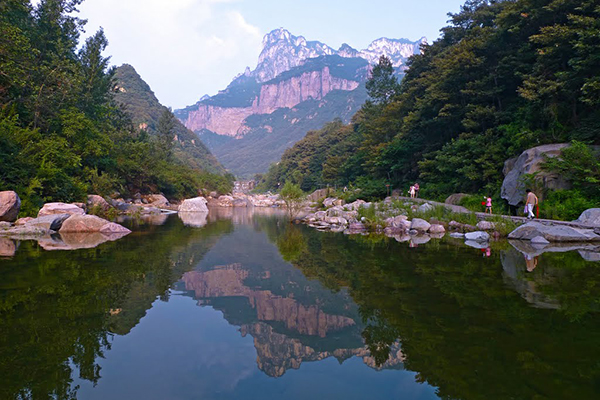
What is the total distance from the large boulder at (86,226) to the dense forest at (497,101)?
788 inches

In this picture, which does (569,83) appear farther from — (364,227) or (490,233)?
(364,227)

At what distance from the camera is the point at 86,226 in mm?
14953

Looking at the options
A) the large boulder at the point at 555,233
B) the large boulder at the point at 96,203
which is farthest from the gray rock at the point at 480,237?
the large boulder at the point at 96,203

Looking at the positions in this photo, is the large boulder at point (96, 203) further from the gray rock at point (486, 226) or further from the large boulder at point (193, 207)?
the gray rock at point (486, 226)

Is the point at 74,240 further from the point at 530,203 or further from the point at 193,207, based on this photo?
the point at 193,207

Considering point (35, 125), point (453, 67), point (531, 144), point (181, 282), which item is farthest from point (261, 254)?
point (453, 67)

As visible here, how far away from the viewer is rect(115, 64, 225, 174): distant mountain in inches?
3855

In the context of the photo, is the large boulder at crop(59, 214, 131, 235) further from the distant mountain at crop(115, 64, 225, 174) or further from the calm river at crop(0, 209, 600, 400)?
the distant mountain at crop(115, 64, 225, 174)

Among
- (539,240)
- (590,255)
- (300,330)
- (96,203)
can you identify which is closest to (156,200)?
(96,203)

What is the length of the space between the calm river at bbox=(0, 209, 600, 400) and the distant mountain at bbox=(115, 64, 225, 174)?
3665 inches

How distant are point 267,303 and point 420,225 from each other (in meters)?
12.1

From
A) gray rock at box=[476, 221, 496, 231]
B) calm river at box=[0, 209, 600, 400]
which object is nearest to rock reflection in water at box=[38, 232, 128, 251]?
calm river at box=[0, 209, 600, 400]

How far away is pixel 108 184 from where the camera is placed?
2803cm

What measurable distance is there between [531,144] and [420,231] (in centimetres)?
840
